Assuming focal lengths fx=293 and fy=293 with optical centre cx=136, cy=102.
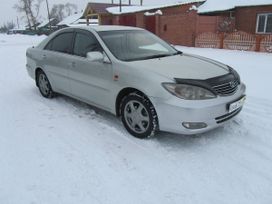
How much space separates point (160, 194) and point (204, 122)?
1.13m

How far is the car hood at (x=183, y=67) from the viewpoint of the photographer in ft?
12.6

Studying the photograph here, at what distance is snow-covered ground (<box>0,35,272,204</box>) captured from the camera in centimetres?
299

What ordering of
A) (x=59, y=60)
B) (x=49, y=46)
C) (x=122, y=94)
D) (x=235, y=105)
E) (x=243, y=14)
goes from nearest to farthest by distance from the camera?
(x=235, y=105)
(x=122, y=94)
(x=59, y=60)
(x=49, y=46)
(x=243, y=14)

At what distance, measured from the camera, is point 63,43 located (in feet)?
18.2

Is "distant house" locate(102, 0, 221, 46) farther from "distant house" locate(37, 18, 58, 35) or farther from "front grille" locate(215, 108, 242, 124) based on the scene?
"distant house" locate(37, 18, 58, 35)

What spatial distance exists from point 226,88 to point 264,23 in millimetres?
16775

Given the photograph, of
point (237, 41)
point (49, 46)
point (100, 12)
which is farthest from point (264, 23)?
point (100, 12)

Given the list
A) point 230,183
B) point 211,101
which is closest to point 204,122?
point 211,101

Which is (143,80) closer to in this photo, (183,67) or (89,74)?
(183,67)

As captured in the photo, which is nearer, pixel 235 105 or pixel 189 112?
pixel 189 112

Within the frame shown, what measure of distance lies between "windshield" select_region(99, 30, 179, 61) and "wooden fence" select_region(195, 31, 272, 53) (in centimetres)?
970

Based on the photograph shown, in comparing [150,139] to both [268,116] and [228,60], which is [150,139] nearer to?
[268,116]

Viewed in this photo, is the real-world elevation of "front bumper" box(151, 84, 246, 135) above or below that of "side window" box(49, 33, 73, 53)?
below

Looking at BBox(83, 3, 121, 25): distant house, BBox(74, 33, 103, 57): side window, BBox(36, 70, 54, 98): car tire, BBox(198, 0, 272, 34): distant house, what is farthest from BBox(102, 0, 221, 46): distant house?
BBox(74, 33, 103, 57): side window
